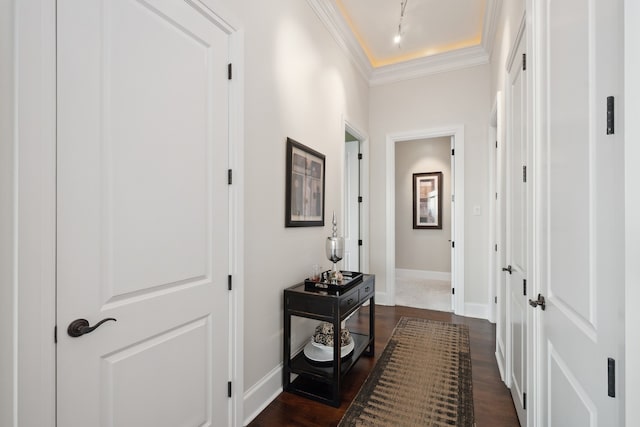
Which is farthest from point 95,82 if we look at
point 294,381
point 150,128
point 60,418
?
point 294,381

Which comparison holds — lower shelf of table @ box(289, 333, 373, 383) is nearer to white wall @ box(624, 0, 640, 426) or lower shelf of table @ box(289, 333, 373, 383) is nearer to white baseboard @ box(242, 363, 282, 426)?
white baseboard @ box(242, 363, 282, 426)

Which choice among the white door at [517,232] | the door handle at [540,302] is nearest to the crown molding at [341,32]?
the white door at [517,232]

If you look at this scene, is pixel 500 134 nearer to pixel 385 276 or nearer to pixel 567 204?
pixel 567 204

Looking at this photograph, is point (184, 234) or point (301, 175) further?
point (301, 175)

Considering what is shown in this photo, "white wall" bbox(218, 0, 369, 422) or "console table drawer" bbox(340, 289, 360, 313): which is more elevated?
"white wall" bbox(218, 0, 369, 422)

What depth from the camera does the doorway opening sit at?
231 inches

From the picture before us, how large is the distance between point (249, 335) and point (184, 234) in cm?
84

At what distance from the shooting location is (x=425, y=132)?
4.07 m

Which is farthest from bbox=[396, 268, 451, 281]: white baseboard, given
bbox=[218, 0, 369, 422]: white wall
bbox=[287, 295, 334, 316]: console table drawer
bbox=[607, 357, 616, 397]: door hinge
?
bbox=[607, 357, 616, 397]: door hinge

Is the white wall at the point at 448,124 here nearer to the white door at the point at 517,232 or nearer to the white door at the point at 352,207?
the white door at the point at 352,207

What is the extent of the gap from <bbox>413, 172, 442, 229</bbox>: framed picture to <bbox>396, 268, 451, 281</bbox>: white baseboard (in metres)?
0.89

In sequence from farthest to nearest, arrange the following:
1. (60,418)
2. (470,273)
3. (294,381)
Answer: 1. (470,273)
2. (294,381)
3. (60,418)

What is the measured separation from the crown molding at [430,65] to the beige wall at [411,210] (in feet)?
6.47

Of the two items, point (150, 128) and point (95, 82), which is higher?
point (95, 82)
